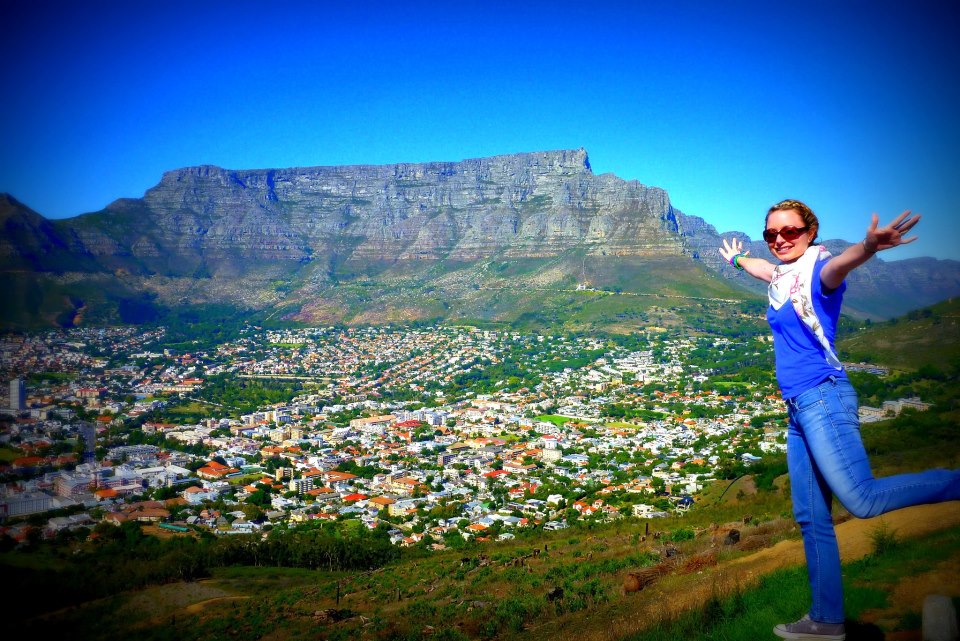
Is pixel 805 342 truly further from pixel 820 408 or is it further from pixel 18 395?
pixel 18 395

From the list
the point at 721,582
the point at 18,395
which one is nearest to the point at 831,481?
the point at 721,582

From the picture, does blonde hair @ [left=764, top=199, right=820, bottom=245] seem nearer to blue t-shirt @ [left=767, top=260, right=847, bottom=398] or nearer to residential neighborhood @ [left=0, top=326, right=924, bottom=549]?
blue t-shirt @ [left=767, top=260, right=847, bottom=398]

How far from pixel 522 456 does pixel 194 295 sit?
79519 mm

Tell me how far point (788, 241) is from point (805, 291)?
317mm

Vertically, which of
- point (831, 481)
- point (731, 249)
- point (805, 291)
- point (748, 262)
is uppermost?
point (731, 249)

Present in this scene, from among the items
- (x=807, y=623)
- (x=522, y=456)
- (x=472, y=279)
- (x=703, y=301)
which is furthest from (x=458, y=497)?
(x=472, y=279)

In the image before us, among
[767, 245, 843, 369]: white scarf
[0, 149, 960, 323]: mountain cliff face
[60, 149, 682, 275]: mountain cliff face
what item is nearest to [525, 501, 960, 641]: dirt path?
[767, 245, 843, 369]: white scarf

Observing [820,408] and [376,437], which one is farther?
[376,437]

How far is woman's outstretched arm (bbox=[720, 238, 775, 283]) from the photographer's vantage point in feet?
9.29

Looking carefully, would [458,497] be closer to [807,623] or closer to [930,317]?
[807,623]

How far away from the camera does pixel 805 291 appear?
231 centimetres

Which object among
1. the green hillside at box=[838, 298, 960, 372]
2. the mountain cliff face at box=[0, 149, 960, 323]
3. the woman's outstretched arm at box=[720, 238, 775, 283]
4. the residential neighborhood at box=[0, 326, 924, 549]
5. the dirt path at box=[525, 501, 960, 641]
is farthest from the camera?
the mountain cliff face at box=[0, 149, 960, 323]

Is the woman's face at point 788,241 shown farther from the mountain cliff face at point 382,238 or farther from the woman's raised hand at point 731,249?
the mountain cliff face at point 382,238

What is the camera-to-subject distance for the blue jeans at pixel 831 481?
219 centimetres
